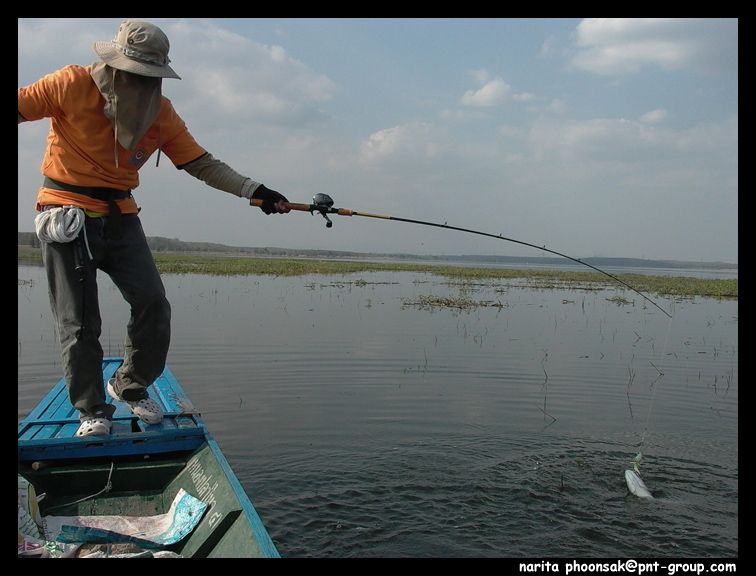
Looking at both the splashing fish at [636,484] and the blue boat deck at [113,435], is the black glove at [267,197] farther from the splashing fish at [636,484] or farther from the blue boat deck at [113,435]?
the splashing fish at [636,484]

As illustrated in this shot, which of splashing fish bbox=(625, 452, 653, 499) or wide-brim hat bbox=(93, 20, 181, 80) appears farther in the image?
splashing fish bbox=(625, 452, 653, 499)

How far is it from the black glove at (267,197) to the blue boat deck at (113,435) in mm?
1438

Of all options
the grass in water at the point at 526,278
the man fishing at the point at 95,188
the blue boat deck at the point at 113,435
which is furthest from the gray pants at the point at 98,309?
the grass in water at the point at 526,278

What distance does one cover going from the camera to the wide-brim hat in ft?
10.9

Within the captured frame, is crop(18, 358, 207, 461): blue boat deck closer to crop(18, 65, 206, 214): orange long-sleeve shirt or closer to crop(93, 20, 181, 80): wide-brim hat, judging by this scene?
crop(18, 65, 206, 214): orange long-sleeve shirt

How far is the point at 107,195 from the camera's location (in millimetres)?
3537

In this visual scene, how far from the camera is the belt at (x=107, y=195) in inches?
135

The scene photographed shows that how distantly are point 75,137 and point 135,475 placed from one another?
1.94 metres

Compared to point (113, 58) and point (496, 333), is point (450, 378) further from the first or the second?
point (113, 58)

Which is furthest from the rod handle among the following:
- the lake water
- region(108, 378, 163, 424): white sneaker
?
the lake water

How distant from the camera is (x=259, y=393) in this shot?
771 cm

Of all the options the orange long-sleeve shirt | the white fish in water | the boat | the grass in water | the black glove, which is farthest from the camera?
the grass in water

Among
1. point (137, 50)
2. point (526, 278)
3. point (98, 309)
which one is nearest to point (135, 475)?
point (98, 309)

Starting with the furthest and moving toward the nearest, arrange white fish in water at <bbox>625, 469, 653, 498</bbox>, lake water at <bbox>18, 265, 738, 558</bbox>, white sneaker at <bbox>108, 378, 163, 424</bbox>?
1. white fish in water at <bbox>625, 469, 653, 498</bbox>
2. lake water at <bbox>18, 265, 738, 558</bbox>
3. white sneaker at <bbox>108, 378, 163, 424</bbox>
